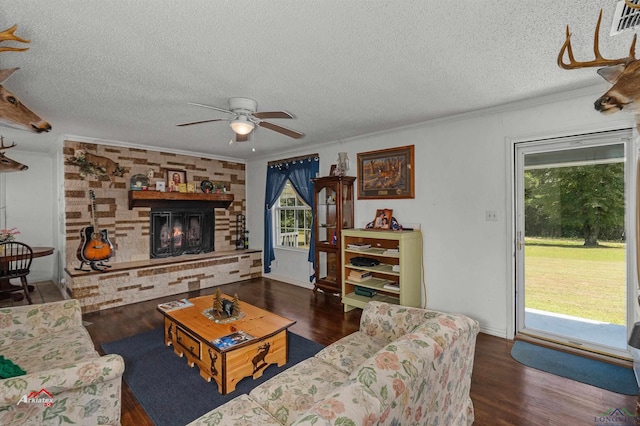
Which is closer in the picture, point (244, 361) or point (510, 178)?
point (244, 361)

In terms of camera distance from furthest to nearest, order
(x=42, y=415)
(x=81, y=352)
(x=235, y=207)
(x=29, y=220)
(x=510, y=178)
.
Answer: (x=235, y=207) < (x=29, y=220) < (x=510, y=178) < (x=81, y=352) < (x=42, y=415)

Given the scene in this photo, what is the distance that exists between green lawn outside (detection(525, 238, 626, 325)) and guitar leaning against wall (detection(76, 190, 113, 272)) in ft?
17.6

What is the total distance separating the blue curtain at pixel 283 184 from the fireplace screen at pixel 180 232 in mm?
1088

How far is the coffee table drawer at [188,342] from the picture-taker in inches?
92.6

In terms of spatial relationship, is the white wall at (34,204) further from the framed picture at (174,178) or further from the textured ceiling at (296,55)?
the textured ceiling at (296,55)

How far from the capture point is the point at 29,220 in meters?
5.16

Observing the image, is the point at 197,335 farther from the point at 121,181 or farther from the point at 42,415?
the point at 121,181

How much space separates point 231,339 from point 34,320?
1606 millimetres

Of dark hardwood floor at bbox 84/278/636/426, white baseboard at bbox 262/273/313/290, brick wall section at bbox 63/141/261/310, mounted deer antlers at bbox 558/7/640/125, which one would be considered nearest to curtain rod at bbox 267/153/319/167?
brick wall section at bbox 63/141/261/310

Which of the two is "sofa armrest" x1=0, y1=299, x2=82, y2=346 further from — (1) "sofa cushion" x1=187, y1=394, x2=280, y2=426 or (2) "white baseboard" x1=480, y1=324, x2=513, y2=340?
(2) "white baseboard" x1=480, y1=324, x2=513, y2=340

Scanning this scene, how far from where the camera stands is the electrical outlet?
10.1 feet

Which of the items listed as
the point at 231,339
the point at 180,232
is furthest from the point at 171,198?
the point at 231,339

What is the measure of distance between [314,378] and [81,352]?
5.46ft

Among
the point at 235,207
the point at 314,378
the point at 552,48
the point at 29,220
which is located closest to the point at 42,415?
the point at 314,378
